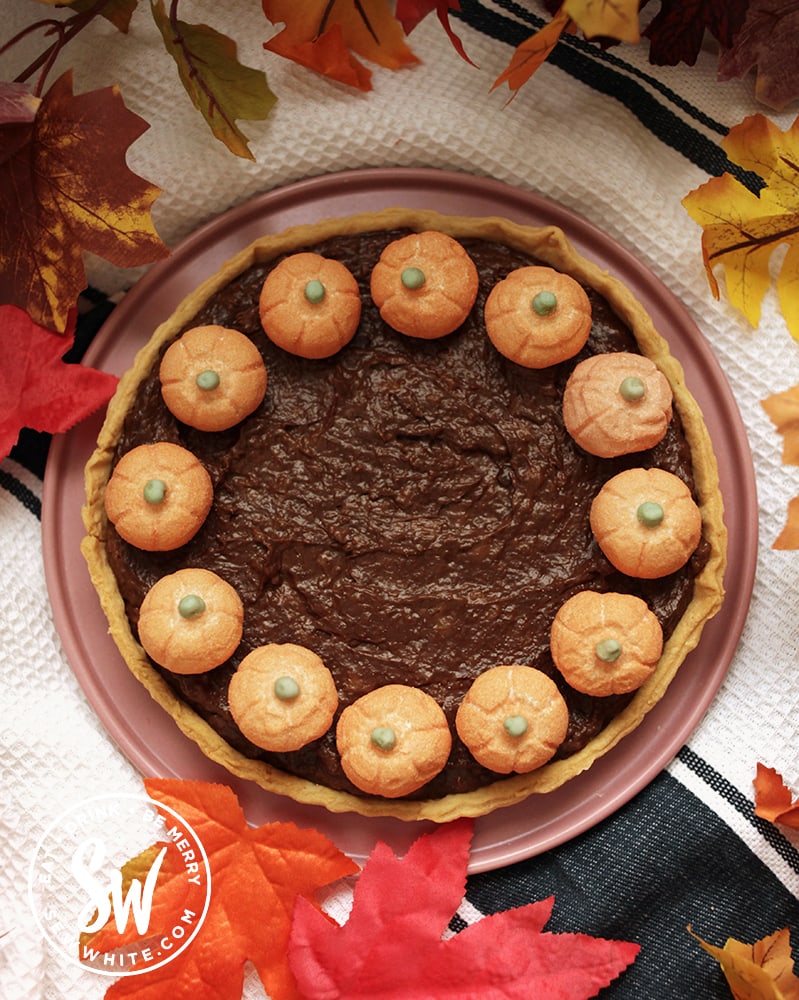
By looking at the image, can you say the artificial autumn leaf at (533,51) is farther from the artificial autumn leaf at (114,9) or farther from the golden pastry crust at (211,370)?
the artificial autumn leaf at (114,9)

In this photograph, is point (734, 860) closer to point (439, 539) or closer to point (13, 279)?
point (439, 539)

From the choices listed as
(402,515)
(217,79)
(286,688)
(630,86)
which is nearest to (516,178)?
(630,86)

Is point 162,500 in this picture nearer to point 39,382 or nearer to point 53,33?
Answer: point 39,382

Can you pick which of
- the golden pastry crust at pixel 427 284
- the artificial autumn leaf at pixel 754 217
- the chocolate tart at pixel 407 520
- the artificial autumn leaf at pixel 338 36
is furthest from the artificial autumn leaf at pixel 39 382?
the artificial autumn leaf at pixel 754 217

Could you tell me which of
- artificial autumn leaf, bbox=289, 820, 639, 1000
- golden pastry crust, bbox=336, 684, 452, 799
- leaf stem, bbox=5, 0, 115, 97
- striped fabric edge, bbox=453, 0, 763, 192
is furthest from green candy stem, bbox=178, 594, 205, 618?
striped fabric edge, bbox=453, 0, 763, 192

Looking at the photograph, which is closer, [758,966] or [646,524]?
[646,524]

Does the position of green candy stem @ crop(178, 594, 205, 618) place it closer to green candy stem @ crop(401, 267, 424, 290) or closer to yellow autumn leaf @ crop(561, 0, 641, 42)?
green candy stem @ crop(401, 267, 424, 290)

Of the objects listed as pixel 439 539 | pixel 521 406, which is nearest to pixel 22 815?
pixel 439 539
